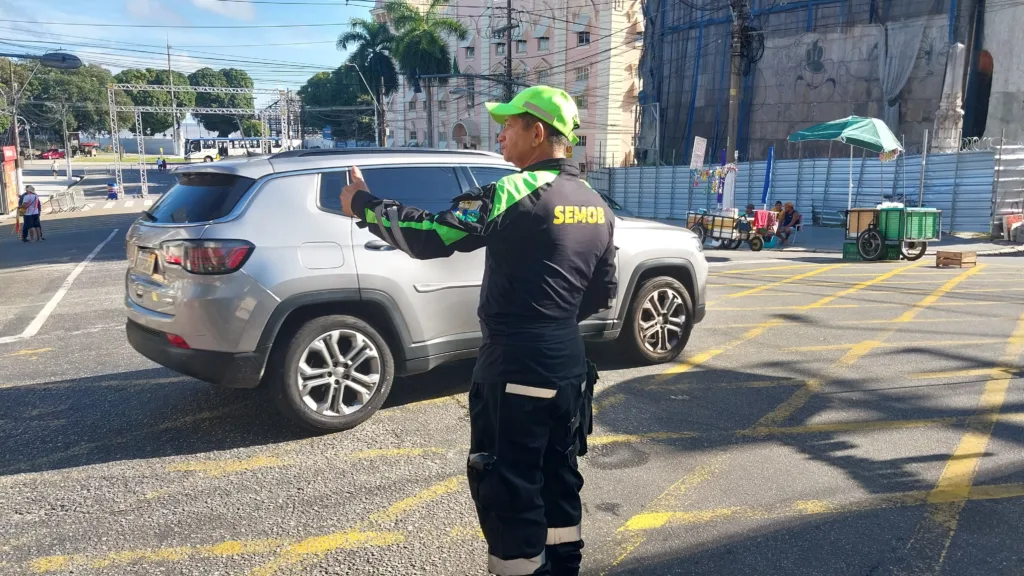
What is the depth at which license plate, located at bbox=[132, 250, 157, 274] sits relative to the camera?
14.8ft

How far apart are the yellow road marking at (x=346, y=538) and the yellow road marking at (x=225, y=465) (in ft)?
2.97

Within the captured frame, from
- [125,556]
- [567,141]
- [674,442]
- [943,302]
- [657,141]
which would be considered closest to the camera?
[567,141]

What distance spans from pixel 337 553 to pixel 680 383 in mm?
3252

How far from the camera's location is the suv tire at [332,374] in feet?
14.7

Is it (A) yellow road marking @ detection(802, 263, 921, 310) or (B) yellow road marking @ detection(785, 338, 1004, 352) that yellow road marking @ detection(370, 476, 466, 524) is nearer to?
(B) yellow road marking @ detection(785, 338, 1004, 352)

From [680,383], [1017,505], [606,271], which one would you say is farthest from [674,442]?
[606,271]

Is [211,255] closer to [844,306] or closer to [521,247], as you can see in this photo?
[521,247]

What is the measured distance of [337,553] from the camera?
3.25 metres

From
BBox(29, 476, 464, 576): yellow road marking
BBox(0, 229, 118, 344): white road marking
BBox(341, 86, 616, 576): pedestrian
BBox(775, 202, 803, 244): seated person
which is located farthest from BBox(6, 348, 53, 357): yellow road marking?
BBox(775, 202, 803, 244): seated person

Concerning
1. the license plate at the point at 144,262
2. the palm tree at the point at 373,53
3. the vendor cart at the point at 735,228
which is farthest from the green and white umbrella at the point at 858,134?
the palm tree at the point at 373,53

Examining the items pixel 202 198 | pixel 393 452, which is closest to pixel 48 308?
pixel 202 198

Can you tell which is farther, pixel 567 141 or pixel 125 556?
pixel 125 556

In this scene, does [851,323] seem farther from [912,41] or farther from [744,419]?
[912,41]

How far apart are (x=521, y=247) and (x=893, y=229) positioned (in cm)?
1427
